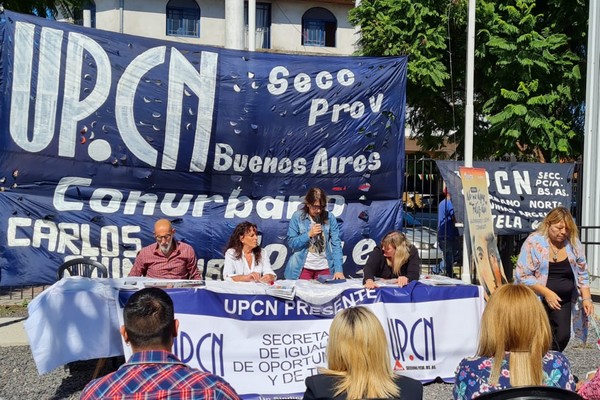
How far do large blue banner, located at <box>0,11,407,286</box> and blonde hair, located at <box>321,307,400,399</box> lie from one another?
16.4 ft

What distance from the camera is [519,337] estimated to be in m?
3.17

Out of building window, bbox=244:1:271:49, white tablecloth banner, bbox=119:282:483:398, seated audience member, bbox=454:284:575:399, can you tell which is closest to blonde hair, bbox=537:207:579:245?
white tablecloth banner, bbox=119:282:483:398

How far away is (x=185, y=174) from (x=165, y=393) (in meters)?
5.88

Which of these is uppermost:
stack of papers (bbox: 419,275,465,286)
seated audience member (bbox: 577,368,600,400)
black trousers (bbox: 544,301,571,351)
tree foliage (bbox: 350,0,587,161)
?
tree foliage (bbox: 350,0,587,161)

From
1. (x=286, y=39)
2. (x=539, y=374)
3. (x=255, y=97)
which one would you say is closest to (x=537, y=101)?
(x=255, y=97)

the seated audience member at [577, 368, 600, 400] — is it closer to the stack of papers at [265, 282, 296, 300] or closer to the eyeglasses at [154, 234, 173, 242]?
the stack of papers at [265, 282, 296, 300]

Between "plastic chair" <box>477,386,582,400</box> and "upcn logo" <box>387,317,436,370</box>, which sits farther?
"upcn logo" <box>387,317,436,370</box>

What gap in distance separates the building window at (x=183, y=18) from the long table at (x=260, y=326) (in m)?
29.9

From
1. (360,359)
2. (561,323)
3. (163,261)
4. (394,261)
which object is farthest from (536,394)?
(163,261)

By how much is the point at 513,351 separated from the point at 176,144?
5.44 m

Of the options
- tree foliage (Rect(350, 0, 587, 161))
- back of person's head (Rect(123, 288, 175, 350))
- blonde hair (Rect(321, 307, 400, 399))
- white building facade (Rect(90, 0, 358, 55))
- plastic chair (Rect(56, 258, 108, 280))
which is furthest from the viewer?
white building facade (Rect(90, 0, 358, 55))

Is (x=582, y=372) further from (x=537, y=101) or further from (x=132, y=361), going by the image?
(x=537, y=101)

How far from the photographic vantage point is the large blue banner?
7.18m

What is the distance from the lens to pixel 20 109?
7102mm
